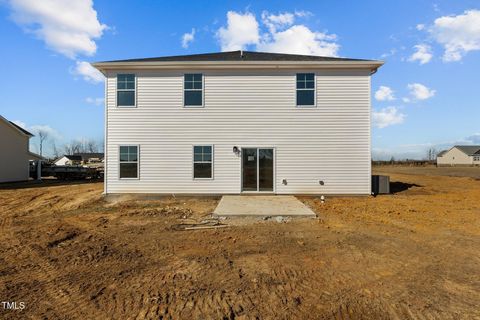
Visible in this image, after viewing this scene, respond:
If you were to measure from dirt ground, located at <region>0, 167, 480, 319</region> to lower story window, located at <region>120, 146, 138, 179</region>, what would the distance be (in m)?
3.50

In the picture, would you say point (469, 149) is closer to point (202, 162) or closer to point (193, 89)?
point (202, 162)

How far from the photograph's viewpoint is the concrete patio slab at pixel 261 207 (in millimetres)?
8930

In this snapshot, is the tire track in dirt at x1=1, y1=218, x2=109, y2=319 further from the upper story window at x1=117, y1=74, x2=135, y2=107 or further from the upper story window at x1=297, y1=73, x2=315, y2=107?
the upper story window at x1=297, y1=73, x2=315, y2=107

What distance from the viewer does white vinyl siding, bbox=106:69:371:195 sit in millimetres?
12562

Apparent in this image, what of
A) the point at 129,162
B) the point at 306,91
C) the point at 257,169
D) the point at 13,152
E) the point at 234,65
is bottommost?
the point at 257,169

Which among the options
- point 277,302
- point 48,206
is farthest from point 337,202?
point 48,206

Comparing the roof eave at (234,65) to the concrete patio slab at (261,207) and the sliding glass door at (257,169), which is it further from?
the concrete patio slab at (261,207)

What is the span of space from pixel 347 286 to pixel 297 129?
8.87 metres

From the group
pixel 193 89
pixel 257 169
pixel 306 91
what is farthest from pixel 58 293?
pixel 306 91

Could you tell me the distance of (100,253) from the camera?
19.0ft

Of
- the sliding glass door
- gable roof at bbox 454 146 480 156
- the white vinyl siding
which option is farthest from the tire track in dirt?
gable roof at bbox 454 146 480 156

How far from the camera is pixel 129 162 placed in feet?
41.3

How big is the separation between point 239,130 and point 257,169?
1.85 m

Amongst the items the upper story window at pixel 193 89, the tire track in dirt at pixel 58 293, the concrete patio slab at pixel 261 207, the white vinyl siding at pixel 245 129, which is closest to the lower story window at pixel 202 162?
the white vinyl siding at pixel 245 129
